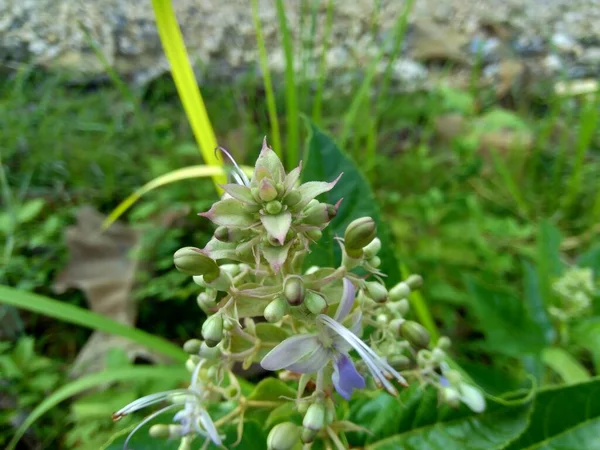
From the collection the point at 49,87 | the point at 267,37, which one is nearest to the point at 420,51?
the point at 267,37

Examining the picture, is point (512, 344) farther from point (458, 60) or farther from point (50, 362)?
point (458, 60)

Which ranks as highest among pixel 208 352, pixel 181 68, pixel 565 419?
pixel 181 68

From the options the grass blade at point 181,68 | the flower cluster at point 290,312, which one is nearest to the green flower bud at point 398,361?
the flower cluster at point 290,312

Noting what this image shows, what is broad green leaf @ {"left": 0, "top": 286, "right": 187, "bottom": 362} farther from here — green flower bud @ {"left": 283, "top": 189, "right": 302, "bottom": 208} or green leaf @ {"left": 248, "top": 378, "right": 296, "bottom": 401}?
green flower bud @ {"left": 283, "top": 189, "right": 302, "bottom": 208}

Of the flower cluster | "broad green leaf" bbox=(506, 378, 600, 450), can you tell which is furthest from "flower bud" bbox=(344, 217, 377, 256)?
"broad green leaf" bbox=(506, 378, 600, 450)

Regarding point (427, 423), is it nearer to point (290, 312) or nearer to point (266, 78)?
point (290, 312)

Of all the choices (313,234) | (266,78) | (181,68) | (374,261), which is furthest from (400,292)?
(266,78)

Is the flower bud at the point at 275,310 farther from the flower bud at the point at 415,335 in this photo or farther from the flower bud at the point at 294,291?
the flower bud at the point at 415,335
